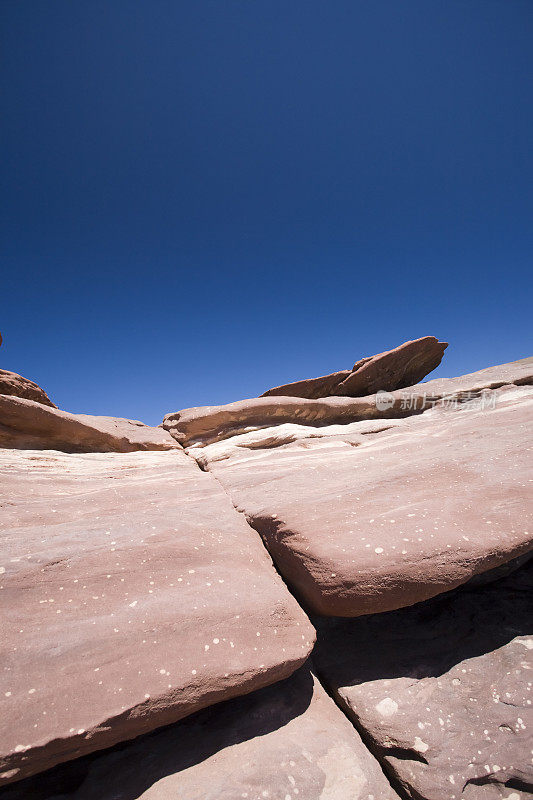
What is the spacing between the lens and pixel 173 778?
7.70 feet

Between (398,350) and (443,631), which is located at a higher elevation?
(398,350)

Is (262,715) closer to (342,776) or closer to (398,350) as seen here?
(342,776)

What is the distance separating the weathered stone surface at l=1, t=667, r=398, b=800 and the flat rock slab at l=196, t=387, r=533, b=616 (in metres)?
0.90

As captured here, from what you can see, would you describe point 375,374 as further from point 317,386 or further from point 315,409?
point 315,409

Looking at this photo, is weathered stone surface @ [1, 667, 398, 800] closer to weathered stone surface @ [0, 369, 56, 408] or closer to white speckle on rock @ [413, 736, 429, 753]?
white speckle on rock @ [413, 736, 429, 753]

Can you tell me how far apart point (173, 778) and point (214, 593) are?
119 cm

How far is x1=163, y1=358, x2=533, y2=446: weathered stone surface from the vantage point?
10484 mm

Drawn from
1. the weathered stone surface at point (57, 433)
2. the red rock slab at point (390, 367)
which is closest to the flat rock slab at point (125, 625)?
the weathered stone surface at point (57, 433)

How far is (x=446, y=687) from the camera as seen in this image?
119 inches

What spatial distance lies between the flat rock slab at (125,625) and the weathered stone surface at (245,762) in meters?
0.51

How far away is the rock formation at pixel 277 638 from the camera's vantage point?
2264 millimetres

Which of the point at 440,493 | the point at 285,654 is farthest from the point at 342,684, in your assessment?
the point at 440,493

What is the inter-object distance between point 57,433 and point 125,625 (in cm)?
710

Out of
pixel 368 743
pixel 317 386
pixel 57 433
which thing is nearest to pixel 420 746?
pixel 368 743
